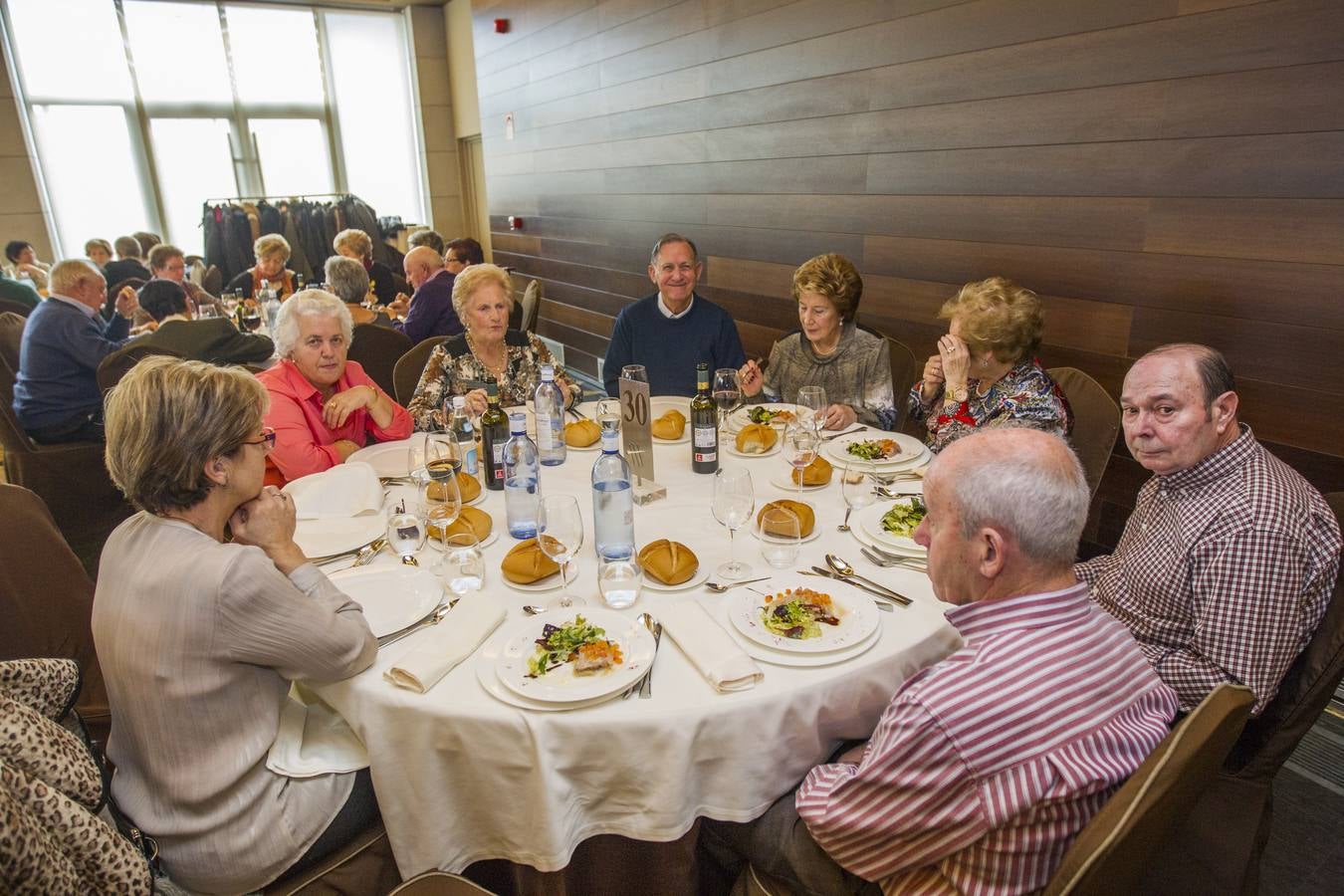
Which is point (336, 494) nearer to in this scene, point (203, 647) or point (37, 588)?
point (37, 588)

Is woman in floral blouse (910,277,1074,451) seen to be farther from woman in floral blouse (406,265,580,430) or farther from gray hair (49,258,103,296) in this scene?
gray hair (49,258,103,296)

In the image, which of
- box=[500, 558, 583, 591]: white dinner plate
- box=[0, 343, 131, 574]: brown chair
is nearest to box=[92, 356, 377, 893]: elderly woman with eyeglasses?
box=[500, 558, 583, 591]: white dinner plate

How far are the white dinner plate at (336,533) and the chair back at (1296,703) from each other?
209 centimetres

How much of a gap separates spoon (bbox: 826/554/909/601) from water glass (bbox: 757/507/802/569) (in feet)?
0.28

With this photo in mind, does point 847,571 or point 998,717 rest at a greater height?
point 998,717

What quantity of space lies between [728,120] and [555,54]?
2948 mm

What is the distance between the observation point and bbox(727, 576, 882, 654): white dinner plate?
146 cm

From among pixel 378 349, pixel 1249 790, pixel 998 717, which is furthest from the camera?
pixel 378 349

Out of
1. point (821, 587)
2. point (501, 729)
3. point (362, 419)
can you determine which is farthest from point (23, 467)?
point (821, 587)

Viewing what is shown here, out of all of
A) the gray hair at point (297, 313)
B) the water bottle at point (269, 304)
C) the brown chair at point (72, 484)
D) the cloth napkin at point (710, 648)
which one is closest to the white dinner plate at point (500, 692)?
the cloth napkin at point (710, 648)

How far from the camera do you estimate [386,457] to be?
255cm

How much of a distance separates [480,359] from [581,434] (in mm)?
864

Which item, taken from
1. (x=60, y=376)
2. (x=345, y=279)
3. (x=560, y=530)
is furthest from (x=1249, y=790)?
(x=345, y=279)

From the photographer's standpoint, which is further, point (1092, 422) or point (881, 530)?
point (1092, 422)
